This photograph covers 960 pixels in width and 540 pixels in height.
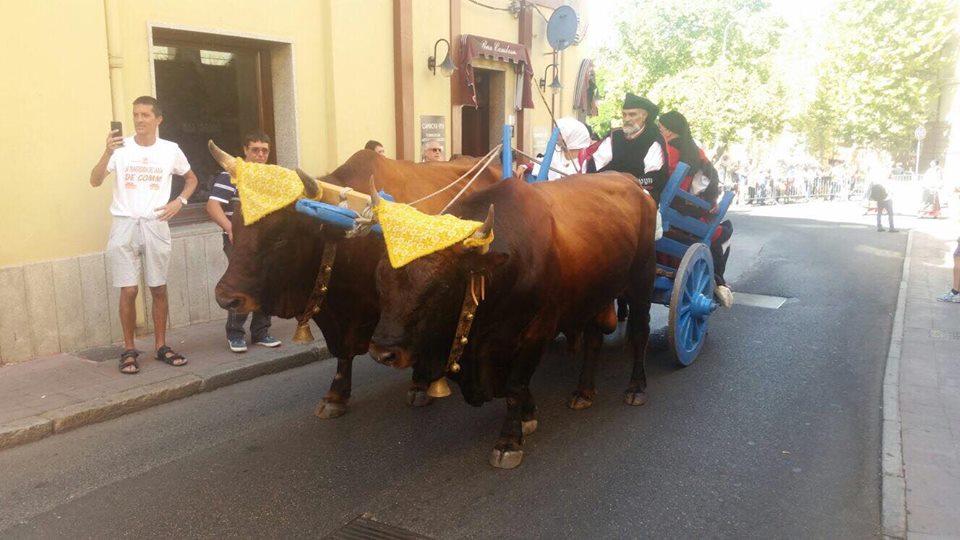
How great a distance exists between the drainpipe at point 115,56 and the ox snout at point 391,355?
14.7 feet

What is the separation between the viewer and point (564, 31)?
38.6 feet

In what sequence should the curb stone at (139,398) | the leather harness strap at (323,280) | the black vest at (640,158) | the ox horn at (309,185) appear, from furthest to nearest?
the black vest at (640,158), the curb stone at (139,398), the leather harness strap at (323,280), the ox horn at (309,185)

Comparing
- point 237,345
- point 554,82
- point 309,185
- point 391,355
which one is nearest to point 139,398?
point 237,345

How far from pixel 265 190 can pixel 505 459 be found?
206 centimetres

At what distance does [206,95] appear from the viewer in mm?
7902

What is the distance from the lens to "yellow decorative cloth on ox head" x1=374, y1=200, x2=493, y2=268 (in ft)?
11.2

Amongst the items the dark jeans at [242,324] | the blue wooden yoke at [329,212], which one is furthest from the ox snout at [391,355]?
the dark jeans at [242,324]

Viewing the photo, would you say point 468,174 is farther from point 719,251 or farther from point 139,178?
point 719,251

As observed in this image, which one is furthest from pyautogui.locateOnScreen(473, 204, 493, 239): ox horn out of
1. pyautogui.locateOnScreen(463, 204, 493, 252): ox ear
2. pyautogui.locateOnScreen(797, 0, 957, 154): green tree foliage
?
pyautogui.locateOnScreen(797, 0, 957, 154): green tree foliage

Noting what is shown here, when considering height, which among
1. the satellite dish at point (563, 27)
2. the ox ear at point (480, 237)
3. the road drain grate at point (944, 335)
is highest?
the satellite dish at point (563, 27)

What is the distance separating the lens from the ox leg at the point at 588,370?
17.3 feet

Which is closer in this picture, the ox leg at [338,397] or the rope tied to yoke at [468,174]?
the rope tied to yoke at [468,174]

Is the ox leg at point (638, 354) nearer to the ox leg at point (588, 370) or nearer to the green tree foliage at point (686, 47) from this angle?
the ox leg at point (588, 370)

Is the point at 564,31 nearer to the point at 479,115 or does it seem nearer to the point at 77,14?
the point at 479,115
